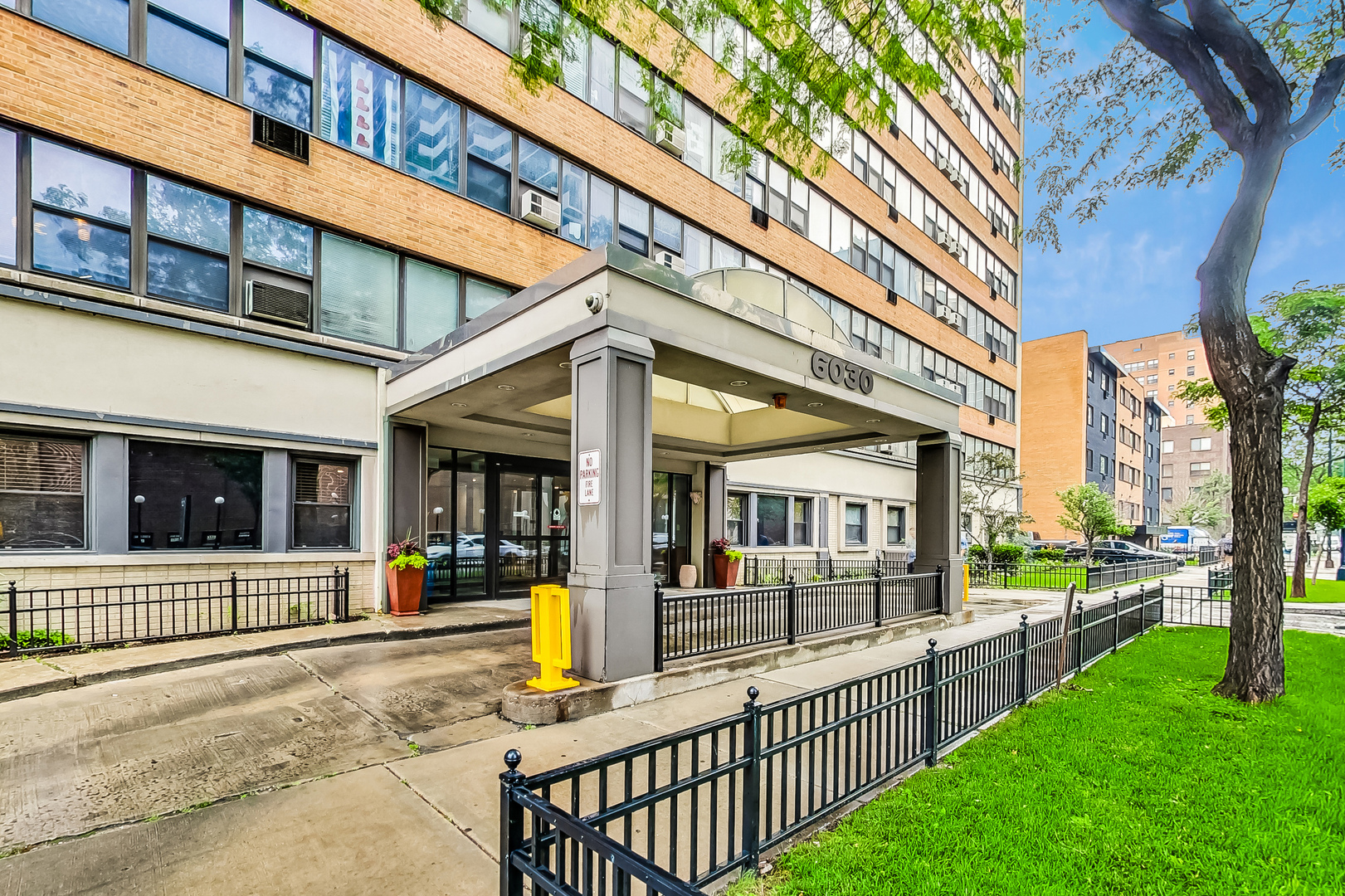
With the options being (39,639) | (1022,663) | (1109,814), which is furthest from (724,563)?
(39,639)

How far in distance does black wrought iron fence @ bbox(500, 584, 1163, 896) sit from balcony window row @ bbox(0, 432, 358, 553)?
8483mm

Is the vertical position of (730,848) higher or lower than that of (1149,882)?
higher

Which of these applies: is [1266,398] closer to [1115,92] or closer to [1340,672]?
[1340,672]

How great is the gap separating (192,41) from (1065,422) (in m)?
53.8

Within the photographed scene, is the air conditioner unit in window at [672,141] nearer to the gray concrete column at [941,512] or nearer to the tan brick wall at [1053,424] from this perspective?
the gray concrete column at [941,512]

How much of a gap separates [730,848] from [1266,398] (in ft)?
28.6

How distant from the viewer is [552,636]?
21.8ft

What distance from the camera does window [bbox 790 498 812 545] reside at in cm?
2167

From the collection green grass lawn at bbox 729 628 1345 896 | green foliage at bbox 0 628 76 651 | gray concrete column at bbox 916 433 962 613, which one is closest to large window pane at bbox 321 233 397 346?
green foliage at bbox 0 628 76 651

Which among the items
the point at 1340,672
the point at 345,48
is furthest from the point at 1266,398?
the point at 345,48

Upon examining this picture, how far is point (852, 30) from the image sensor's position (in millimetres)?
7434

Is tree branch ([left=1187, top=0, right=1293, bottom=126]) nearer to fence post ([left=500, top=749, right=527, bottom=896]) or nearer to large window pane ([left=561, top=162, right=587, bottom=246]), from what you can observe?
fence post ([left=500, top=749, right=527, bottom=896])

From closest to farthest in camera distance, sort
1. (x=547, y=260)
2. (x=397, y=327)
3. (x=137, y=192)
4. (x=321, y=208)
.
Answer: (x=137, y=192) → (x=321, y=208) → (x=397, y=327) → (x=547, y=260)

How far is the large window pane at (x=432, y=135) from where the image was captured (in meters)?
12.6
